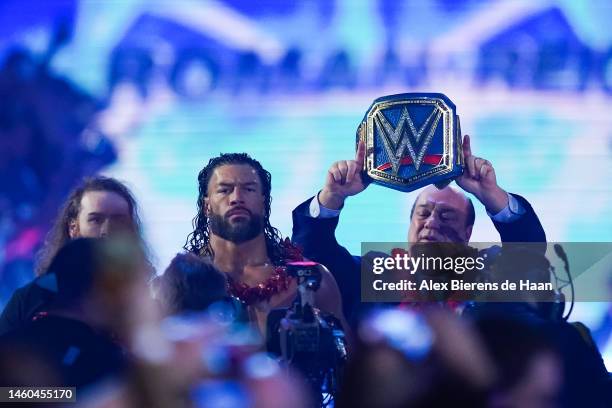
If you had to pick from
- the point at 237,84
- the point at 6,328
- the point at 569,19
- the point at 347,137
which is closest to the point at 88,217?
the point at 6,328

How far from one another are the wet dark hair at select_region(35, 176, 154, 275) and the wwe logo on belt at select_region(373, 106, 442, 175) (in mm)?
831

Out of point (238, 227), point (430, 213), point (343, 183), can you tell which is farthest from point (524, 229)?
point (238, 227)

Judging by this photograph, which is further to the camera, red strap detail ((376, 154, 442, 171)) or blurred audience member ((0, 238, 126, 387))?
red strap detail ((376, 154, 442, 171))

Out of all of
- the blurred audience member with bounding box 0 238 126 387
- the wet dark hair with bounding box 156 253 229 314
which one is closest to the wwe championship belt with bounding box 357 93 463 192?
the wet dark hair with bounding box 156 253 229 314

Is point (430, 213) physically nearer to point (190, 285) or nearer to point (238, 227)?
point (238, 227)

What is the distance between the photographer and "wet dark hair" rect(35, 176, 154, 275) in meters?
3.28

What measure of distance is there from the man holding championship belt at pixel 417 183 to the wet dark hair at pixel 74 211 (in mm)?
543

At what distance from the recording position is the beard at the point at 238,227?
3.24 m

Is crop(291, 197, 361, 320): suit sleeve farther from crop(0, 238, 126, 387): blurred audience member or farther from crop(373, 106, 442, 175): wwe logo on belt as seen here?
crop(0, 238, 126, 387): blurred audience member

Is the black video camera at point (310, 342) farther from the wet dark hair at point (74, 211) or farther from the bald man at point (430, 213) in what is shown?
the wet dark hair at point (74, 211)

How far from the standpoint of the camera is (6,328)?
10.4 ft

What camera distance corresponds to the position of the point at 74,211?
10.9ft

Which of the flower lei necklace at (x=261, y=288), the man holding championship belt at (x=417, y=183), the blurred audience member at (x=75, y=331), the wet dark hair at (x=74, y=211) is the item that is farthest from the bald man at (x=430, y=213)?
the blurred audience member at (x=75, y=331)

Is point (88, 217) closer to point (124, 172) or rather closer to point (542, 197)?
point (124, 172)
